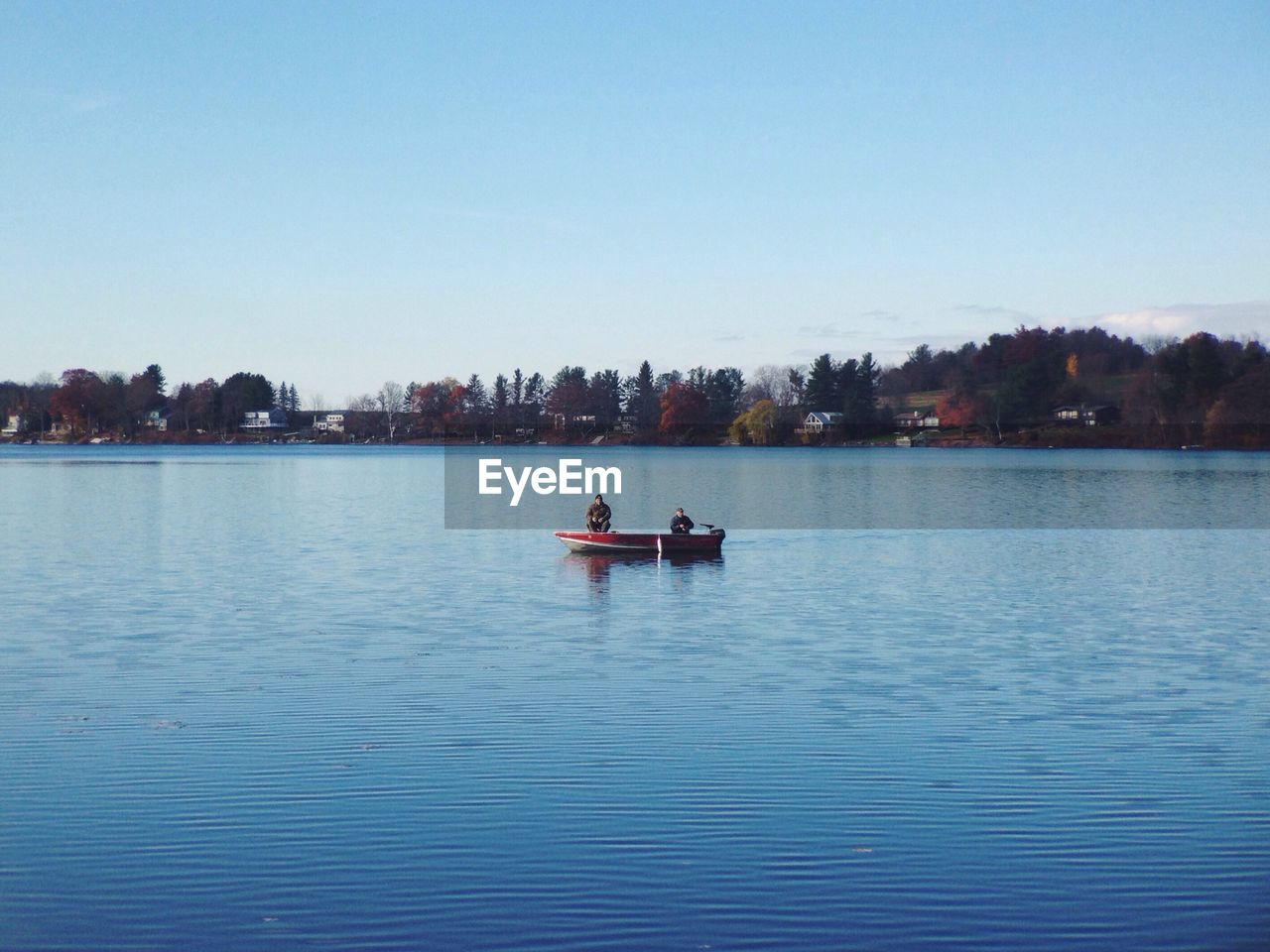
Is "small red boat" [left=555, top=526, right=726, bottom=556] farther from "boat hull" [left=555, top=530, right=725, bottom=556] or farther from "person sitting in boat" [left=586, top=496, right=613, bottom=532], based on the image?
"person sitting in boat" [left=586, top=496, right=613, bottom=532]

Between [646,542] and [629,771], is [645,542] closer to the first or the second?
[646,542]

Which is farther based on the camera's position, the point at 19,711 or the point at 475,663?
the point at 475,663

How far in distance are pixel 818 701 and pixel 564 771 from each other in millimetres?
5240

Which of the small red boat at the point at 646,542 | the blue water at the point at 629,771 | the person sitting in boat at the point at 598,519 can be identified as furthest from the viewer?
the person sitting in boat at the point at 598,519

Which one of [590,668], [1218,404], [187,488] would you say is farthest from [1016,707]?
[1218,404]

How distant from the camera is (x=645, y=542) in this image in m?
42.4

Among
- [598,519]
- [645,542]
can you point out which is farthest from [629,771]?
[598,519]

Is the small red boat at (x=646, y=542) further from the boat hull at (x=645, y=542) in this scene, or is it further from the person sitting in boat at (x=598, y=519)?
the person sitting in boat at (x=598, y=519)

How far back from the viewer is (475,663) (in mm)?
21609

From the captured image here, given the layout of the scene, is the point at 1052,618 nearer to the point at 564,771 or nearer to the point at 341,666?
the point at 341,666

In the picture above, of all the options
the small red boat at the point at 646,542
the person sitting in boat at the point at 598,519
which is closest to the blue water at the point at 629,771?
the small red boat at the point at 646,542

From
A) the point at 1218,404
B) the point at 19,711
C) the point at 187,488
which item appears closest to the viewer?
the point at 19,711

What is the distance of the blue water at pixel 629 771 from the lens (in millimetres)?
10211

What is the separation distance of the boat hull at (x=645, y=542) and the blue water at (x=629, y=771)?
32.3 feet
